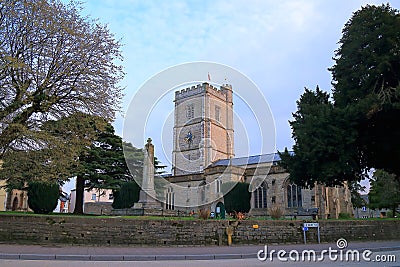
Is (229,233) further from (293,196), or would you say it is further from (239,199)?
(293,196)

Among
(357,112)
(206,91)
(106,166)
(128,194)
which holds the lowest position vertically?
(128,194)

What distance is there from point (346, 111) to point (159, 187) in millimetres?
23508

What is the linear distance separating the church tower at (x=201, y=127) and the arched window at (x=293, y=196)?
68.5ft

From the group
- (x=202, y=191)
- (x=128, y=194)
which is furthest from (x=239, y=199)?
(x=202, y=191)

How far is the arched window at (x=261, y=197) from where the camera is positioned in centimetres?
3950

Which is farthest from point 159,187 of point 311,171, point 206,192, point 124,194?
point 311,171

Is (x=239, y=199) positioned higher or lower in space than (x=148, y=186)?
lower

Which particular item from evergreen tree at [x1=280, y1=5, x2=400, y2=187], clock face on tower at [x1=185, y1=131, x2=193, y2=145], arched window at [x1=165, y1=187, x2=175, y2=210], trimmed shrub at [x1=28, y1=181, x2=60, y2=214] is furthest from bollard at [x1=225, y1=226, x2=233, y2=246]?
clock face on tower at [x1=185, y1=131, x2=193, y2=145]

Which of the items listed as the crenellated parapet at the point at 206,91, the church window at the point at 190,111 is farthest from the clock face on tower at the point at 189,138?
the crenellated parapet at the point at 206,91

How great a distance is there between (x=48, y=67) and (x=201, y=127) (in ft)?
147

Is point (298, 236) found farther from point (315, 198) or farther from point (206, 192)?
point (206, 192)

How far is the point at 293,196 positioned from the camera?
37281 mm

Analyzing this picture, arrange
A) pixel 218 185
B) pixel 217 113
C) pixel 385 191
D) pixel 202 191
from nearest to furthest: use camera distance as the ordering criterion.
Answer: pixel 385 191
pixel 218 185
pixel 202 191
pixel 217 113

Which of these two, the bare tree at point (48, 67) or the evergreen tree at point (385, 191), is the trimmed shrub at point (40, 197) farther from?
the evergreen tree at point (385, 191)
